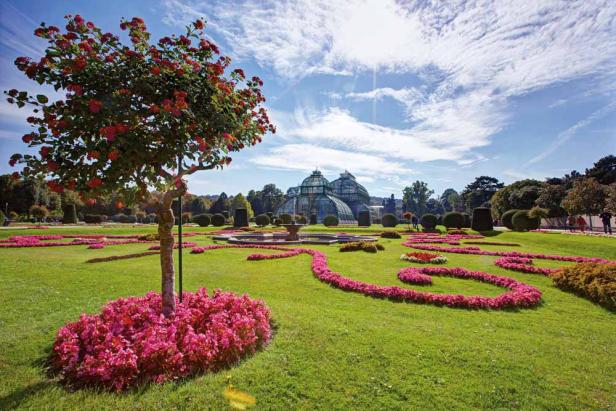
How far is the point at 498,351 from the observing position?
14.8ft

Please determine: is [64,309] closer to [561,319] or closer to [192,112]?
[192,112]

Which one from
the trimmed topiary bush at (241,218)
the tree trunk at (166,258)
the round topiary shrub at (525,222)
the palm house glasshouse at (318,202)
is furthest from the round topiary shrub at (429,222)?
the tree trunk at (166,258)

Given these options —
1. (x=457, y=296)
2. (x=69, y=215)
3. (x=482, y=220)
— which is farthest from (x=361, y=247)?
(x=69, y=215)

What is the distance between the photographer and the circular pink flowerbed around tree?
3.54 meters

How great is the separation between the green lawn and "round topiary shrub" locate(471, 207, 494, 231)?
23022 millimetres

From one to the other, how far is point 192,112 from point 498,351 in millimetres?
5456

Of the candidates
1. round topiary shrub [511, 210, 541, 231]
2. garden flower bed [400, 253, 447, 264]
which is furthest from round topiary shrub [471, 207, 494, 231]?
garden flower bed [400, 253, 447, 264]

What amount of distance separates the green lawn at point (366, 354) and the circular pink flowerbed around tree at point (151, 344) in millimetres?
187

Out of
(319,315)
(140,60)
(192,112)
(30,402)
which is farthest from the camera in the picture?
(319,315)

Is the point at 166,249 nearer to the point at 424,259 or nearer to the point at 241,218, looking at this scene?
the point at 424,259

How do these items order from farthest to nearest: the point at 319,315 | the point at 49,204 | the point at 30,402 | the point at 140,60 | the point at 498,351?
the point at 49,204 → the point at 319,315 → the point at 498,351 → the point at 140,60 → the point at 30,402

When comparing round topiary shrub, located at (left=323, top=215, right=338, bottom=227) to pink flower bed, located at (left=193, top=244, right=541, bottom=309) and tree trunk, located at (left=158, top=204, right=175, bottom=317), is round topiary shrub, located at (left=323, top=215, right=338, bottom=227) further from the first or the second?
tree trunk, located at (left=158, top=204, right=175, bottom=317)

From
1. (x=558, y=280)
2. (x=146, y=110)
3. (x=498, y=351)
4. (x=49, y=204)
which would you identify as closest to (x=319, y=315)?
(x=498, y=351)

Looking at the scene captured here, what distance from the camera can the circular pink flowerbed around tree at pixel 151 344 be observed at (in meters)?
3.54
